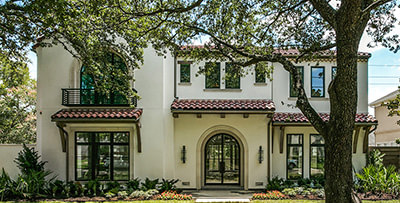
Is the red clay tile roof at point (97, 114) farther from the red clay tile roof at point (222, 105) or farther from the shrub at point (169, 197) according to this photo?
the shrub at point (169, 197)

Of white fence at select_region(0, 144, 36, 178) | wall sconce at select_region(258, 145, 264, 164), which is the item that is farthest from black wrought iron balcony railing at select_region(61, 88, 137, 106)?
wall sconce at select_region(258, 145, 264, 164)

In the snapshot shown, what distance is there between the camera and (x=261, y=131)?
45.7 ft

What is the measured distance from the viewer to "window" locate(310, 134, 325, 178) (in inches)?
554

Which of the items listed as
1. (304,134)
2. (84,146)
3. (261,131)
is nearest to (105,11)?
(84,146)

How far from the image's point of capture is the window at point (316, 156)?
554 inches

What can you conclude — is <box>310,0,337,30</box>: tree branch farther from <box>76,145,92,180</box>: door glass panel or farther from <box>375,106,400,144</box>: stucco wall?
<box>375,106,400,144</box>: stucco wall

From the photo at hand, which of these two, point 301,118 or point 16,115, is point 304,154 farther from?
point 16,115

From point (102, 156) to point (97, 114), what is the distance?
2.09 m

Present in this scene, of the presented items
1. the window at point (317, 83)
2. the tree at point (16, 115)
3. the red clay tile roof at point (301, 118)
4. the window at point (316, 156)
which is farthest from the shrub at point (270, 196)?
the tree at point (16, 115)

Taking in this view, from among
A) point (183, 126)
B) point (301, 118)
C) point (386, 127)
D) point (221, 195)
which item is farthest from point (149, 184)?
point (386, 127)

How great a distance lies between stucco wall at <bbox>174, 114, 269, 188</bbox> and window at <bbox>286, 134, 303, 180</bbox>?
1.25 m

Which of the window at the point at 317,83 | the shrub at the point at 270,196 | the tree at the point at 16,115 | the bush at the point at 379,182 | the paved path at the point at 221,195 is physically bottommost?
the paved path at the point at 221,195

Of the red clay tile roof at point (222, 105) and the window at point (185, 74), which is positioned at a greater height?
the window at point (185, 74)

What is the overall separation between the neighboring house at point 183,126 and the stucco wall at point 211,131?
5 centimetres
